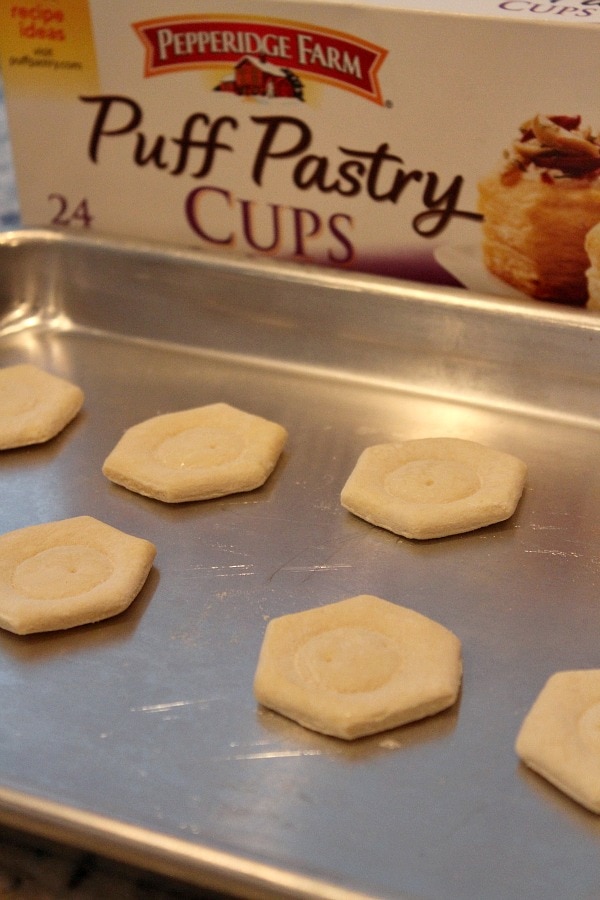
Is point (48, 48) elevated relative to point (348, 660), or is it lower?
elevated

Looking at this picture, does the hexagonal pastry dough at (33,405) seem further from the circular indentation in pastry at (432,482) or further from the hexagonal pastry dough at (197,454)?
the circular indentation in pastry at (432,482)

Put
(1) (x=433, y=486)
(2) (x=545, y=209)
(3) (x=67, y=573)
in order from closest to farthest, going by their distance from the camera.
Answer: (3) (x=67, y=573), (1) (x=433, y=486), (2) (x=545, y=209)

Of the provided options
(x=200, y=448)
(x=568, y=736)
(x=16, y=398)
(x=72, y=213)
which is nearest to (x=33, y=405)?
(x=16, y=398)

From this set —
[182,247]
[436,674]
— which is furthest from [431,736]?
[182,247]

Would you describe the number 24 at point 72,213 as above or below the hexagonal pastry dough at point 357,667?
above

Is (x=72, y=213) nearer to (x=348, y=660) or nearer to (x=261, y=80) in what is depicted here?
(x=261, y=80)

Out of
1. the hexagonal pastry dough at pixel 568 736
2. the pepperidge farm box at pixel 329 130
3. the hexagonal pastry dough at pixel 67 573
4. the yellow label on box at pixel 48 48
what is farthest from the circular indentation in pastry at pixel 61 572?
the yellow label on box at pixel 48 48
